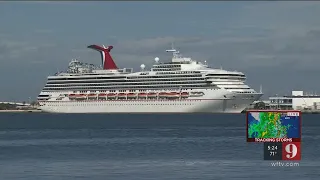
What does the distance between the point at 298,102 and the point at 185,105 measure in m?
62.2

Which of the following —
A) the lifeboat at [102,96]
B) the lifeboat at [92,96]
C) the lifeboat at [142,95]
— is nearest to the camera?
the lifeboat at [142,95]

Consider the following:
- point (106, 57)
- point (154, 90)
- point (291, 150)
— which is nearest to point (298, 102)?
point (106, 57)

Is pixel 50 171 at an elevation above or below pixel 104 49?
below

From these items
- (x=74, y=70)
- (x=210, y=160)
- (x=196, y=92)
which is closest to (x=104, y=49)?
(x=74, y=70)

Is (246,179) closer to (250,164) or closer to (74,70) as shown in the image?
(250,164)

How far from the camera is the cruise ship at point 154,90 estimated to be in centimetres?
12975

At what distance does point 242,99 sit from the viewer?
132 m

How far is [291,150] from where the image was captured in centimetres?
2028

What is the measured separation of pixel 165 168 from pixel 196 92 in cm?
10041
